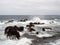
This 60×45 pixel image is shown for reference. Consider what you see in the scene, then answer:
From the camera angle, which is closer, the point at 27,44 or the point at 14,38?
the point at 27,44

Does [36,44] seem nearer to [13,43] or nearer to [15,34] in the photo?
[13,43]

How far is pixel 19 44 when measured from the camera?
35.7ft

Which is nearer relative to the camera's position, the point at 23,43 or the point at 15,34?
the point at 23,43

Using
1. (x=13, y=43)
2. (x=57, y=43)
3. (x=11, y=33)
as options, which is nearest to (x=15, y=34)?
(x=11, y=33)

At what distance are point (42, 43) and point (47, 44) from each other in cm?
49

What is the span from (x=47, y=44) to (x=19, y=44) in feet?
7.99

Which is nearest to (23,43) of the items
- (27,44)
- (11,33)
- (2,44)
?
(27,44)

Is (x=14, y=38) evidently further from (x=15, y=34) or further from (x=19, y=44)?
(x=19, y=44)

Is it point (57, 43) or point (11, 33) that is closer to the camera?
point (57, 43)

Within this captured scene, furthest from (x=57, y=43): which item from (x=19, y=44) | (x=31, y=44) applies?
(x=19, y=44)

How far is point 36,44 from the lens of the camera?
429 inches

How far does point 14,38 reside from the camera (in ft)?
42.3

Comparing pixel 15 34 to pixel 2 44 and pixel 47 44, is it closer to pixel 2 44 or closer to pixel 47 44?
pixel 2 44

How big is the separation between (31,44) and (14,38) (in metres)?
2.65
